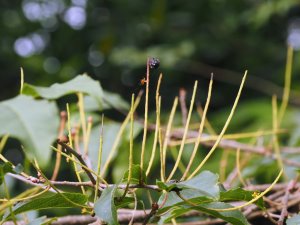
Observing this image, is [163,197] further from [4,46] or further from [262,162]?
[4,46]

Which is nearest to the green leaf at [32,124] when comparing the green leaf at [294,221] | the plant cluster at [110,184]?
the plant cluster at [110,184]

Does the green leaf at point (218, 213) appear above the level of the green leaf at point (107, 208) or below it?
below

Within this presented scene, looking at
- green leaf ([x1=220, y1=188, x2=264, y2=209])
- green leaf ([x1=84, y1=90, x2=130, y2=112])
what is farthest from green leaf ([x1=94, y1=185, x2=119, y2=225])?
green leaf ([x1=84, y1=90, x2=130, y2=112])

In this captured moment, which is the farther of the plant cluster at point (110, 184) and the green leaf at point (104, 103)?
the green leaf at point (104, 103)

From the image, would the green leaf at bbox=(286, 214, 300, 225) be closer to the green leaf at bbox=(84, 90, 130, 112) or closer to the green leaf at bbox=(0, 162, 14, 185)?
the green leaf at bbox=(0, 162, 14, 185)

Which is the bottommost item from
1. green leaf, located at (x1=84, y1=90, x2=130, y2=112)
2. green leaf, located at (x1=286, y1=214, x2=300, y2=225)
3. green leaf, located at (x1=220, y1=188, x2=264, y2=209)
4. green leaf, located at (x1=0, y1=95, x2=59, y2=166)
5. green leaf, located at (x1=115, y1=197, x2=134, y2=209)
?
green leaf, located at (x1=84, y1=90, x2=130, y2=112)

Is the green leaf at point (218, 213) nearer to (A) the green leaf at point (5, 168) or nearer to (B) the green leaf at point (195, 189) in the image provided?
(B) the green leaf at point (195, 189)
